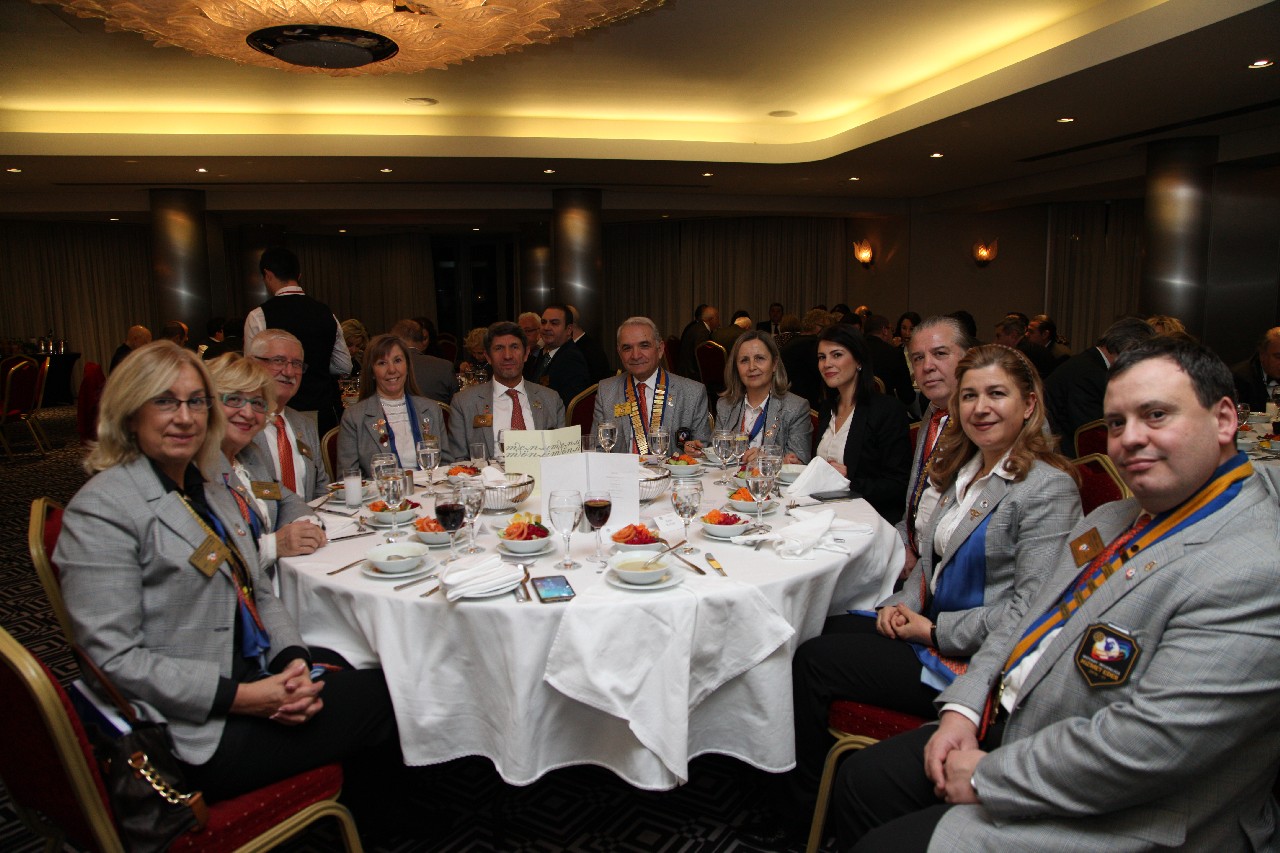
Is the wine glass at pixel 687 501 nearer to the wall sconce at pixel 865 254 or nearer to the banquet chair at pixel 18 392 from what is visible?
the banquet chair at pixel 18 392

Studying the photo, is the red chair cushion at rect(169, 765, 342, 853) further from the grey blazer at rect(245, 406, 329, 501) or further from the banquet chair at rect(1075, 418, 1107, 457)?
the banquet chair at rect(1075, 418, 1107, 457)

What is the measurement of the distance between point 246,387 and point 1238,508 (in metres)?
2.51

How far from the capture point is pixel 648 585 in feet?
6.73

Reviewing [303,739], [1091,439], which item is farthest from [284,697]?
[1091,439]

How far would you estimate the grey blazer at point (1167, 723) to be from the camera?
123 centimetres

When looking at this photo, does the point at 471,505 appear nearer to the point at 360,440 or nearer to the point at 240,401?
the point at 240,401

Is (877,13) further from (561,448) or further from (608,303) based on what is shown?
(608,303)

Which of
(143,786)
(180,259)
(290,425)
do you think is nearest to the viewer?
(143,786)

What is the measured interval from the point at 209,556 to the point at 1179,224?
29.5ft

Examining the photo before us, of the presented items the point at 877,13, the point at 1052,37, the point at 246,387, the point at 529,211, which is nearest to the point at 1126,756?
the point at 246,387

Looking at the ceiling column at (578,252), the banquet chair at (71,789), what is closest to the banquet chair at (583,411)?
the banquet chair at (71,789)

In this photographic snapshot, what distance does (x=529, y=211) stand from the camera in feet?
38.6

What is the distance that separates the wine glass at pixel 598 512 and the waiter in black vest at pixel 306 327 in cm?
324

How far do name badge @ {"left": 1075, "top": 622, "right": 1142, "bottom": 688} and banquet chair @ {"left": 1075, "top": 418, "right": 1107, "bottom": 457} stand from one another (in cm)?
271
